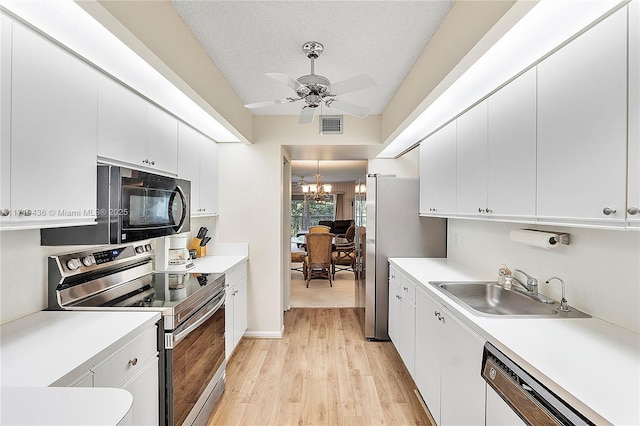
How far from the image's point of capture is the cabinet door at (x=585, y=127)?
Result: 1054 millimetres

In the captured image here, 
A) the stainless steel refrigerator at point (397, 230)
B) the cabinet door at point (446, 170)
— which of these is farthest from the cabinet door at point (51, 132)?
the stainless steel refrigerator at point (397, 230)

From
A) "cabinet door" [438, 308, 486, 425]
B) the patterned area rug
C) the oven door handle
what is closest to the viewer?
"cabinet door" [438, 308, 486, 425]

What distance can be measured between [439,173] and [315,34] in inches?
61.1

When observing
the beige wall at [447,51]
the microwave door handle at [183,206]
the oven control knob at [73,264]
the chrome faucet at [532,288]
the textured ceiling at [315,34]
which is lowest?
the chrome faucet at [532,288]

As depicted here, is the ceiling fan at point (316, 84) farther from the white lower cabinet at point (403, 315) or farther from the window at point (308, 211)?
the window at point (308, 211)

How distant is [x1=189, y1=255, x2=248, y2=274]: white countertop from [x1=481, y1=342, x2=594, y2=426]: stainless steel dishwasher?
6.83ft

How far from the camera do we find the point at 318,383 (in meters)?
2.61

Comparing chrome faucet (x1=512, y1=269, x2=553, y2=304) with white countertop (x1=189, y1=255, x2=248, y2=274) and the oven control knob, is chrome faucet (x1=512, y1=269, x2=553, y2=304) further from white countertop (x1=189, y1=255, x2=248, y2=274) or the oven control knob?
the oven control knob

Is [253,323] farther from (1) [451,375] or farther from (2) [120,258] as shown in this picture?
(1) [451,375]

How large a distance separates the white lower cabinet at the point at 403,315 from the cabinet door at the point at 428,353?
0.13 m

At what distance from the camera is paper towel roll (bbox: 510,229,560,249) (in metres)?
1.65

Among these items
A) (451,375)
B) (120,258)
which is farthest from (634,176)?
(120,258)

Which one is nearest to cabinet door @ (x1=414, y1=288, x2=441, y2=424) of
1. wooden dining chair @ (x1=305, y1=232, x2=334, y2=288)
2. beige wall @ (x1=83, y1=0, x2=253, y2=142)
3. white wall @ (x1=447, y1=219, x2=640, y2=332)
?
white wall @ (x1=447, y1=219, x2=640, y2=332)

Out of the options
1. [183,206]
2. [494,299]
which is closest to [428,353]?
[494,299]
